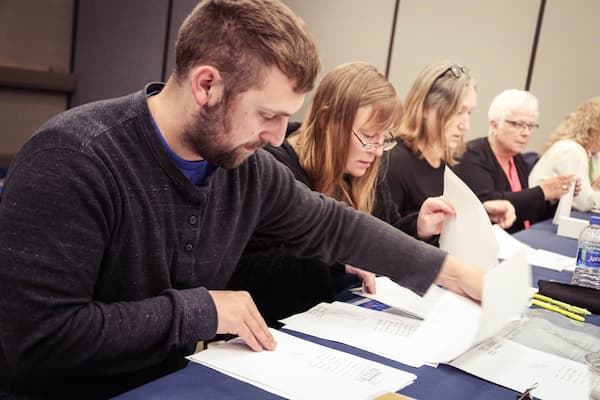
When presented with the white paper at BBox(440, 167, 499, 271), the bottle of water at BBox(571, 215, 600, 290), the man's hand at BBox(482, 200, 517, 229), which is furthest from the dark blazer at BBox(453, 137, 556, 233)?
the white paper at BBox(440, 167, 499, 271)

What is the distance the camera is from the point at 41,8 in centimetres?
557

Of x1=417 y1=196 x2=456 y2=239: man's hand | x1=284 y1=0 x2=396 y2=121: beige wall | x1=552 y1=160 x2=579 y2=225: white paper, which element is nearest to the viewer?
x1=417 y1=196 x2=456 y2=239: man's hand

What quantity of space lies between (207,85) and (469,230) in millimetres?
770

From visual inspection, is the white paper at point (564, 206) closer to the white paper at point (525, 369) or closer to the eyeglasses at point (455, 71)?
the eyeglasses at point (455, 71)

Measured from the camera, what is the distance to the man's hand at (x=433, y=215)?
5.57 feet

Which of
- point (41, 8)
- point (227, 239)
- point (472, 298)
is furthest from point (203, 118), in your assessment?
point (41, 8)

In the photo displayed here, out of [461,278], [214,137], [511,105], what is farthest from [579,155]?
[214,137]

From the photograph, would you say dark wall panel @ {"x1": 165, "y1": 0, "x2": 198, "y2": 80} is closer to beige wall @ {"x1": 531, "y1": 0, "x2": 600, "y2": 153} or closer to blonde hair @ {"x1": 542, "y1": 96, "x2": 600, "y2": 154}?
beige wall @ {"x1": 531, "y1": 0, "x2": 600, "y2": 153}

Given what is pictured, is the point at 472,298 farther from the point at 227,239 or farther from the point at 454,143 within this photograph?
the point at 454,143

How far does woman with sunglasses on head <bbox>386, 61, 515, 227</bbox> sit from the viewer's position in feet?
8.50

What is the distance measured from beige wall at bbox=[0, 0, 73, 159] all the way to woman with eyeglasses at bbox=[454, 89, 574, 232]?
13.0 feet

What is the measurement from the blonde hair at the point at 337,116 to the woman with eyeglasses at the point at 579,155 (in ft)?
7.81

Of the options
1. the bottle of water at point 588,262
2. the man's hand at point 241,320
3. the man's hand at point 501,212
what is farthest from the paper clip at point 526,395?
the man's hand at point 501,212

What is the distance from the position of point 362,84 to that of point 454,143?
40.9 inches
